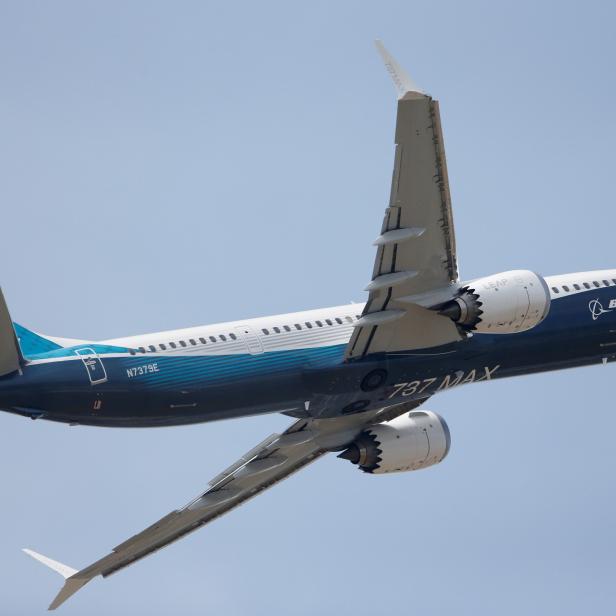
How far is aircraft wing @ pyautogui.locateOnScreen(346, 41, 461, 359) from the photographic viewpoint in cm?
4222

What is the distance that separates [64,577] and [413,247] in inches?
649

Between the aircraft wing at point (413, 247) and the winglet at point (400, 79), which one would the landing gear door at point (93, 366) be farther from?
the winglet at point (400, 79)

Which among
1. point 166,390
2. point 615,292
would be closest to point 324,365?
point 166,390

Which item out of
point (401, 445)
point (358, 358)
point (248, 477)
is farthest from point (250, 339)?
point (401, 445)

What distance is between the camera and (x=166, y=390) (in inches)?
1849

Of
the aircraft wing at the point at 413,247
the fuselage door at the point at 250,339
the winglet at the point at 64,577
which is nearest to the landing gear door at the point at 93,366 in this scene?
the fuselage door at the point at 250,339

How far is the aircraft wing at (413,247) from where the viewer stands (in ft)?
139

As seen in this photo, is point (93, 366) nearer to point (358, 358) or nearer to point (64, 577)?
point (358, 358)

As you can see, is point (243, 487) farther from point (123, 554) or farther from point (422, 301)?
point (422, 301)

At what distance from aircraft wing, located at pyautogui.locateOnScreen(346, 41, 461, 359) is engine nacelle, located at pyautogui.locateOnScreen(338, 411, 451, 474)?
5.50 meters

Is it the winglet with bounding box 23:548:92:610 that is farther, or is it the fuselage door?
the winglet with bounding box 23:548:92:610

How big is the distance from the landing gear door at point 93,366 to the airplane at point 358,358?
0.04 metres

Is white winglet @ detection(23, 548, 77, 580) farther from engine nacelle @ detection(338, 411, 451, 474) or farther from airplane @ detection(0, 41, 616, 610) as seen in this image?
engine nacelle @ detection(338, 411, 451, 474)

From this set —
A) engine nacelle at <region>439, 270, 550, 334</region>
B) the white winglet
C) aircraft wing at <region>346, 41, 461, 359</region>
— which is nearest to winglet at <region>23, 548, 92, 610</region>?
the white winglet
